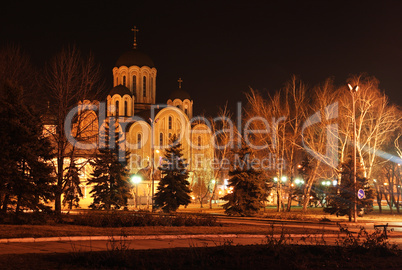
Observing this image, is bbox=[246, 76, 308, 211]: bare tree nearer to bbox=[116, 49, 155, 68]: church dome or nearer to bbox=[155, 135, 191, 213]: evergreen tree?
bbox=[155, 135, 191, 213]: evergreen tree

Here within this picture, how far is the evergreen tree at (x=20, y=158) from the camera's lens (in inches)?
810

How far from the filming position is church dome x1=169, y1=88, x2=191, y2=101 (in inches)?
3324

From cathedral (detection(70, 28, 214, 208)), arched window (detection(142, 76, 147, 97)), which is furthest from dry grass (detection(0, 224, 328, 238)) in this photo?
arched window (detection(142, 76, 147, 97))

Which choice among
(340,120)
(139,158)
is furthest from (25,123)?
(139,158)

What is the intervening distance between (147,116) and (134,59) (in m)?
9.77

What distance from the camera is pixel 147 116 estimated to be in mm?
77312

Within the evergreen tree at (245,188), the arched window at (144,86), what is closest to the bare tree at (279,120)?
the evergreen tree at (245,188)

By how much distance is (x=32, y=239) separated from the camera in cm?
1540

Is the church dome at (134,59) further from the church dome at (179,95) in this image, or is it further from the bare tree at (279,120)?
the bare tree at (279,120)

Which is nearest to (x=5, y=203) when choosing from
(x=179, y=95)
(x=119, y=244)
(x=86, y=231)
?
(x=86, y=231)

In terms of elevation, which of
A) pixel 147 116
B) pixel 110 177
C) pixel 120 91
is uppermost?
pixel 120 91

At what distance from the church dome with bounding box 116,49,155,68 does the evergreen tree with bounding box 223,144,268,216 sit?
47.8 m

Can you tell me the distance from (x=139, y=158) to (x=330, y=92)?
36.1 meters

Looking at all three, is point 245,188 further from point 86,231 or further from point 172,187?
point 86,231
